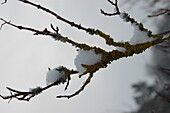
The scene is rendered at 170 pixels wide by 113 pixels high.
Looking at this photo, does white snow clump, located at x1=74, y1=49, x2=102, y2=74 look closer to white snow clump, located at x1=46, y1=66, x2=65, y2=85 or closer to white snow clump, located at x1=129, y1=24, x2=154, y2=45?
white snow clump, located at x1=46, y1=66, x2=65, y2=85

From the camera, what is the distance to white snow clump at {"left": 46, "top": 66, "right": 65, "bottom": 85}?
1.97 m

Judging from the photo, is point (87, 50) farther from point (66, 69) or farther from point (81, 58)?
point (66, 69)

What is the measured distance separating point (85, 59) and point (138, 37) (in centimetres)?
54

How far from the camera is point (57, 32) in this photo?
2018mm

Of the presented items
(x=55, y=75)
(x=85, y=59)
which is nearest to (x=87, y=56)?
(x=85, y=59)

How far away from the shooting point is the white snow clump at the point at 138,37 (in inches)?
83.0

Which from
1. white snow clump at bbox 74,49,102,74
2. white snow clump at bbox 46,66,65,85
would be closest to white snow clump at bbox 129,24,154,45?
white snow clump at bbox 74,49,102,74

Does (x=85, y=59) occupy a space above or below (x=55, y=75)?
above

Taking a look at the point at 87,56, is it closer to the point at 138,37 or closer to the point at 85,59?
the point at 85,59

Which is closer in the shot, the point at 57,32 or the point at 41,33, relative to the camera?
the point at 41,33

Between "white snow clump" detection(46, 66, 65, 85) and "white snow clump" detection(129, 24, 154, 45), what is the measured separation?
68 centimetres

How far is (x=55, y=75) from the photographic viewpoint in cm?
200

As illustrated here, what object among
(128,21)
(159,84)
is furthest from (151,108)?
(128,21)

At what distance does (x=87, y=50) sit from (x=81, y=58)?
91mm
